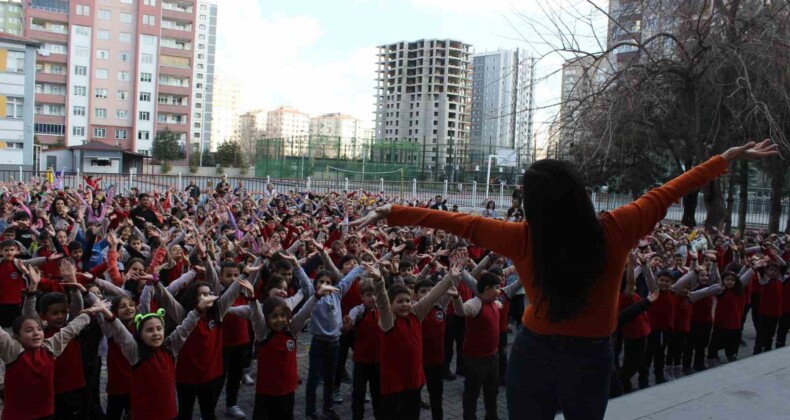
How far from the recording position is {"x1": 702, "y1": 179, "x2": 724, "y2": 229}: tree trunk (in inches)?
636

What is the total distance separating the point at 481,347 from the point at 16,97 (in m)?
37.5

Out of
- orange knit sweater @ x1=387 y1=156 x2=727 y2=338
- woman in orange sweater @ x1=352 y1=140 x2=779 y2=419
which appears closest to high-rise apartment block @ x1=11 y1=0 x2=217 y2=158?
orange knit sweater @ x1=387 y1=156 x2=727 y2=338

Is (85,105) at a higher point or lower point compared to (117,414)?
higher

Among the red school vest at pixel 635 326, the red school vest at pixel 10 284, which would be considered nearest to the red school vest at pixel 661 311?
the red school vest at pixel 635 326

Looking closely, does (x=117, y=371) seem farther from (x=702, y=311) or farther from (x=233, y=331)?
(x=702, y=311)

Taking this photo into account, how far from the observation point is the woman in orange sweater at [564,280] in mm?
2186

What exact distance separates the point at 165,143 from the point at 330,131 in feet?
422

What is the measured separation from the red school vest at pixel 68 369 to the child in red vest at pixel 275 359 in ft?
4.27

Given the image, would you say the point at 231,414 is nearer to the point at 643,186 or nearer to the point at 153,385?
the point at 153,385

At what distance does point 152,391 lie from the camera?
4.29m

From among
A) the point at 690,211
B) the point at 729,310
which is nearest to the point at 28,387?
the point at 729,310

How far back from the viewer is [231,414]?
5633mm

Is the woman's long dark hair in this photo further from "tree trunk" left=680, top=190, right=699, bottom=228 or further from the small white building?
the small white building

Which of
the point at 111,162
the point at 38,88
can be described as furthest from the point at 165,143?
the point at 111,162
